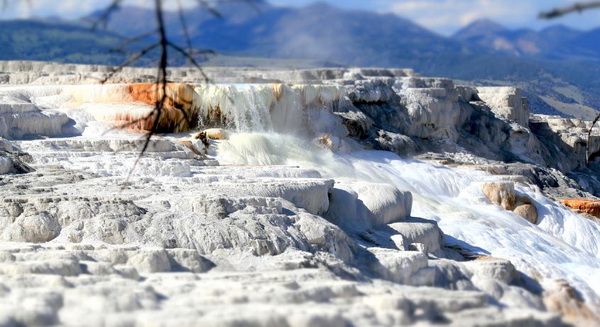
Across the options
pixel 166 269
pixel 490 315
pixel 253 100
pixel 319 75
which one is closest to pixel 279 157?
pixel 253 100

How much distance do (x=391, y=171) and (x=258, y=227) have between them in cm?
1393

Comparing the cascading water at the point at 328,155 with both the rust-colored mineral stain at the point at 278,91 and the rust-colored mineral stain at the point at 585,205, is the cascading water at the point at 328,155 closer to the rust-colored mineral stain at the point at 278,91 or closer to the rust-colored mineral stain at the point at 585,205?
the rust-colored mineral stain at the point at 278,91

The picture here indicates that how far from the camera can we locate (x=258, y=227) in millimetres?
12250

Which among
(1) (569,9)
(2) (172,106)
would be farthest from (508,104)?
(1) (569,9)

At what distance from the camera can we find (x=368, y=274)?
39.1 feet

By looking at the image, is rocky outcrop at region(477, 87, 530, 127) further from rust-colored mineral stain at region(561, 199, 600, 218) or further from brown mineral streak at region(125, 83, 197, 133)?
brown mineral streak at region(125, 83, 197, 133)

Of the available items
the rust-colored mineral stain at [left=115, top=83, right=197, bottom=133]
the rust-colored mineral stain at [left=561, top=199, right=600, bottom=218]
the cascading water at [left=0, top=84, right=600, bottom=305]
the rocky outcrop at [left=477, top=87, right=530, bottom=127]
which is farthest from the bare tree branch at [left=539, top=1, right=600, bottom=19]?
the rocky outcrop at [left=477, top=87, right=530, bottom=127]

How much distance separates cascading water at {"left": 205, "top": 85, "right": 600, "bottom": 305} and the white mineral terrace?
5cm

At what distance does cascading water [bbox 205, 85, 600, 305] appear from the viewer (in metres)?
19.8

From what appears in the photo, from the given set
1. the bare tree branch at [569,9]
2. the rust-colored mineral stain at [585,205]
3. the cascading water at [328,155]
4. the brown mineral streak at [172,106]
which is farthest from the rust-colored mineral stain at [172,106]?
the bare tree branch at [569,9]

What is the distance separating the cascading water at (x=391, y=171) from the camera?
19.8 m

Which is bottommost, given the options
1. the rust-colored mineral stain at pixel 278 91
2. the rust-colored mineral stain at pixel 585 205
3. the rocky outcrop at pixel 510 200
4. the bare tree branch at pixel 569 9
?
the rust-colored mineral stain at pixel 585 205

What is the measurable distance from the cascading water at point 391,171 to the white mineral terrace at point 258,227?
54 mm

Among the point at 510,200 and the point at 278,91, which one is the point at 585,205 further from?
the point at 278,91
